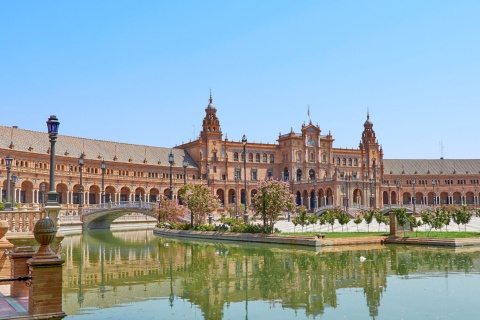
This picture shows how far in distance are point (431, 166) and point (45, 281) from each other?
122595 mm

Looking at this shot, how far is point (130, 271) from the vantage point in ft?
68.5

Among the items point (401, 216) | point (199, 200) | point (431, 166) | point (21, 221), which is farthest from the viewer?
point (431, 166)

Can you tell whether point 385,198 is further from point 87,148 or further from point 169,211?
point 169,211

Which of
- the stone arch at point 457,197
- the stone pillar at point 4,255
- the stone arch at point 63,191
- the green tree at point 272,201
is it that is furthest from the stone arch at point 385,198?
the stone pillar at point 4,255

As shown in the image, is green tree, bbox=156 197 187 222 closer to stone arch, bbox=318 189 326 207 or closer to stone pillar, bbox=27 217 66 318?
stone pillar, bbox=27 217 66 318

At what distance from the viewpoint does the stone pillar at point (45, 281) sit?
1039 centimetres

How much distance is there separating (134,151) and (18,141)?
23285 mm

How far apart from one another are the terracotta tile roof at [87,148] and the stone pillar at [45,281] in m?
65.4

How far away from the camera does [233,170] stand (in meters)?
99.9

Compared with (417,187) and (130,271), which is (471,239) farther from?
(417,187)

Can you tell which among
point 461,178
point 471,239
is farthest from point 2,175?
point 461,178

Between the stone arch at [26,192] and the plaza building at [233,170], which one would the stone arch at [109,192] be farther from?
the stone arch at [26,192]

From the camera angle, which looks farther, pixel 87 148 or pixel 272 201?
pixel 87 148

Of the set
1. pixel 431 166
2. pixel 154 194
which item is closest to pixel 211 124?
pixel 154 194
